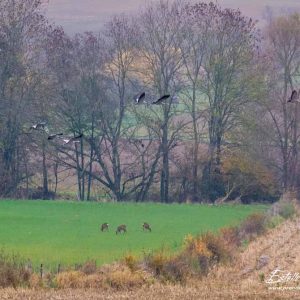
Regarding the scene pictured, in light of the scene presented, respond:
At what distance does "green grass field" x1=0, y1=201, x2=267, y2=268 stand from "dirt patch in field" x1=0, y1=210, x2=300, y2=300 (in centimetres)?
269

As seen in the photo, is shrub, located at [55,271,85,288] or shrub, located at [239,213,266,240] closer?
shrub, located at [55,271,85,288]

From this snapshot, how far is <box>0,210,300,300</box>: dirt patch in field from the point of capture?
52.9 ft

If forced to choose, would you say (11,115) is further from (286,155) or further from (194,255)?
(194,255)

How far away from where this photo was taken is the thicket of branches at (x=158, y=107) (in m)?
45.7

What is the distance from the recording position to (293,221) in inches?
1236

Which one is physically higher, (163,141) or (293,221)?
(163,141)

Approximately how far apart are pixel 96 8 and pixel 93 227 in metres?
52.1

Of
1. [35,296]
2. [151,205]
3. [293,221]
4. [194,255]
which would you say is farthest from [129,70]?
[35,296]

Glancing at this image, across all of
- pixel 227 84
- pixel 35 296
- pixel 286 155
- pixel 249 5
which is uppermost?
pixel 249 5

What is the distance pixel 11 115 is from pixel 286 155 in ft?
41.9

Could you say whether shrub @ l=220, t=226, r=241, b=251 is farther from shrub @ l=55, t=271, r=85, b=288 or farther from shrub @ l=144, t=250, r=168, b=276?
shrub @ l=55, t=271, r=85, b=288

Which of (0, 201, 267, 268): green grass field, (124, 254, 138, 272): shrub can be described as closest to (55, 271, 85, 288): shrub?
(124, 254, 138, 272): shrub
